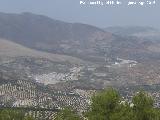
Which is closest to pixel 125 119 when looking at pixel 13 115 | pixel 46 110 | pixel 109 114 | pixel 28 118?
pixel 109 114

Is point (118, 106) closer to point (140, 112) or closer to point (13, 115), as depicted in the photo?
point (140, 112)

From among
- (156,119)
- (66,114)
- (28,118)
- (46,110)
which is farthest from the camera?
(46,110)

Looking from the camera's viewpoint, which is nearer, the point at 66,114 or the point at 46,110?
the point at 66,114

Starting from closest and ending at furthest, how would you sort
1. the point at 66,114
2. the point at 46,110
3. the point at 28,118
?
the point at 28,118
the point at 66,114
the point at 46,110

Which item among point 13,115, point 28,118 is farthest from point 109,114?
point 13,115

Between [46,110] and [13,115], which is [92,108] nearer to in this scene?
[13,115]

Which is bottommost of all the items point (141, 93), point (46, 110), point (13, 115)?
point (46, 110)

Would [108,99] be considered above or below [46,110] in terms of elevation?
above
